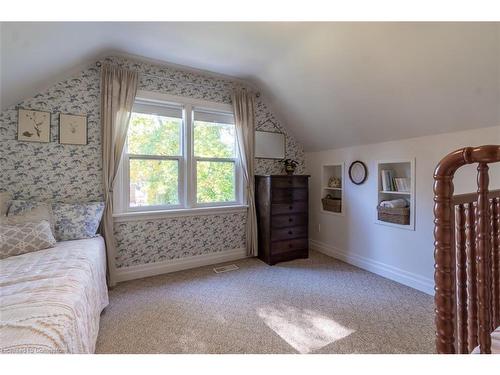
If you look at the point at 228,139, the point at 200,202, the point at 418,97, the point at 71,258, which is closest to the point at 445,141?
the point at 418,97

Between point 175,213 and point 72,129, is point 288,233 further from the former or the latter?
point 72,129

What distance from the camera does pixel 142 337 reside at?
173 centimetres

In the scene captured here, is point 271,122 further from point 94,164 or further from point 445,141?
point 94,164

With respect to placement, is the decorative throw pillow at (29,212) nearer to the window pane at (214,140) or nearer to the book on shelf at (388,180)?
the window pane at (214,140)

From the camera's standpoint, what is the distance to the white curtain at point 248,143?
10.8 feet

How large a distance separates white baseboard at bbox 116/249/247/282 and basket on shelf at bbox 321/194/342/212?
1452 millimetres

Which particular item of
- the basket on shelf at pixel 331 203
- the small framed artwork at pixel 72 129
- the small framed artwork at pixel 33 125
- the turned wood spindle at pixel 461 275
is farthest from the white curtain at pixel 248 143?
the turned wood spindle at pixel 461 275

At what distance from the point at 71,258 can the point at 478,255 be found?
2290 millimetres

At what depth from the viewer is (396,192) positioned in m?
2.78

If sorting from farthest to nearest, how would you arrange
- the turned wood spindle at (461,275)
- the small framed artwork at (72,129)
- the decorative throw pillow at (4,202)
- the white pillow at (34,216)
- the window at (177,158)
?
1. the window at (177,158)
2. the small framed artwork at (72,129)
3. the decorative throw pillow at (4,202)
4. the white pillow at (34,216)
5. the turned wood spindle at (461,275)

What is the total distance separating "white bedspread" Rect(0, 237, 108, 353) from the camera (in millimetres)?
902

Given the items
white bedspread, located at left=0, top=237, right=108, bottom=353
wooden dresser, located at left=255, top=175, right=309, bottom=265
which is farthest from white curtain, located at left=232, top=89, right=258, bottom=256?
white bedspread, located at left=0, top=237, right=108, bottom=353

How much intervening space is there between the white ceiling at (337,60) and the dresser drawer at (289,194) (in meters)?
1.04

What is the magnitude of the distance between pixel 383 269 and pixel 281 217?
1375 mm
